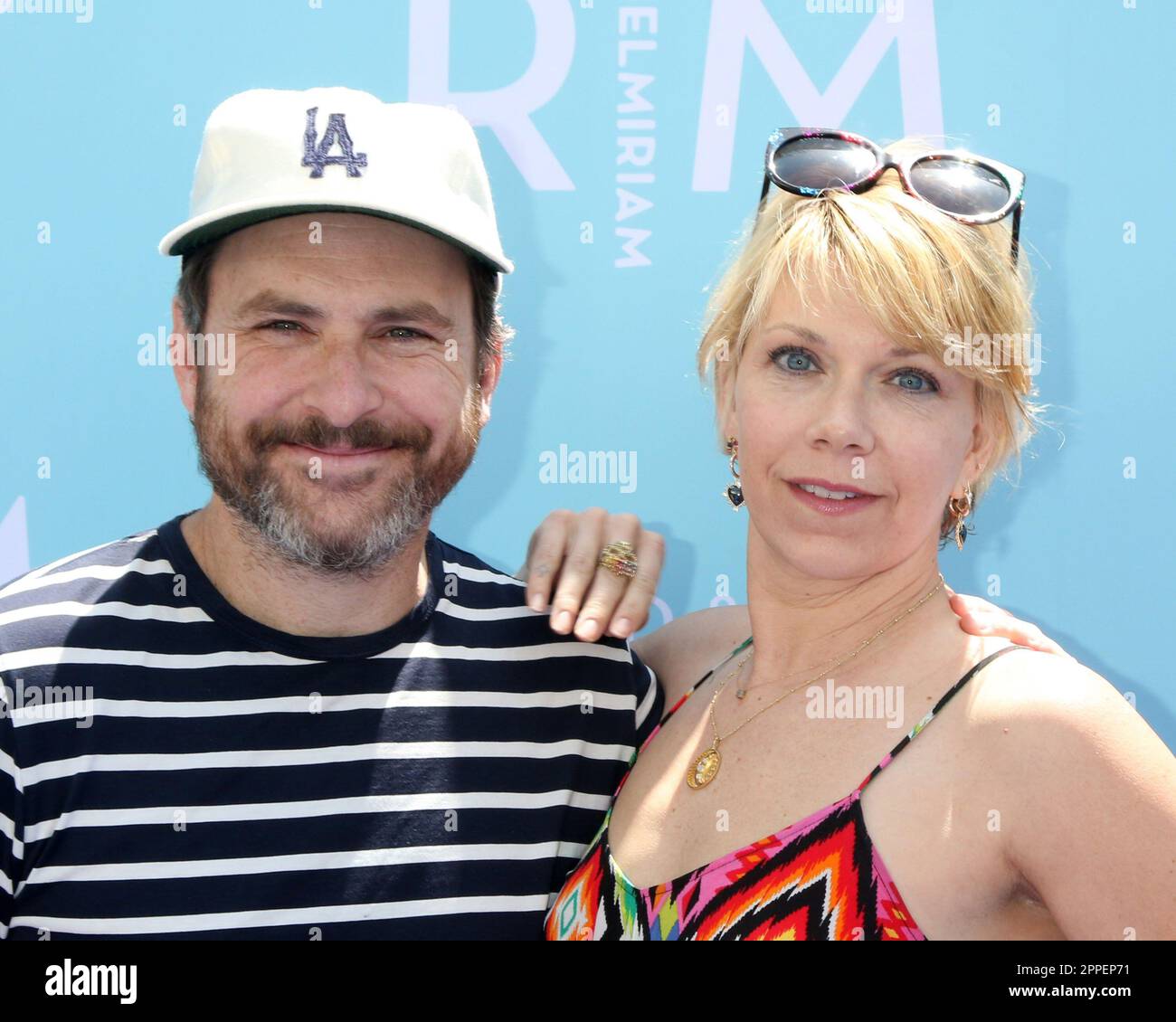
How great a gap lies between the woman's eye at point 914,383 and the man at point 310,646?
66 cm

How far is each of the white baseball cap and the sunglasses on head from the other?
51cm

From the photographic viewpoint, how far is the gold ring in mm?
2117

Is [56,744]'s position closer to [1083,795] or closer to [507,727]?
[507,727]

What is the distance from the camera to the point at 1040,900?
164 centimetres

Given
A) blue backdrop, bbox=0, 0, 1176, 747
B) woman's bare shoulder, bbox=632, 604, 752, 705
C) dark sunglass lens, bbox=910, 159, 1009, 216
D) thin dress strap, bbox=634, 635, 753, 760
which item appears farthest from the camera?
blue backdrop, bbox=0, 0, 1176, 747

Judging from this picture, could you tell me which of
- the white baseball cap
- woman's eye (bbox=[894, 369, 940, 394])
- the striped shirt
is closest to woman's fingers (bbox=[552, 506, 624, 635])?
the striped shirt

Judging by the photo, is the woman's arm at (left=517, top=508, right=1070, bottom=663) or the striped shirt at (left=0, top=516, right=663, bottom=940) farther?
the woman's arm at (left=517, top=508, right=1070, bottom=663)

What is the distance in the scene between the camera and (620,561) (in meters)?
2.12

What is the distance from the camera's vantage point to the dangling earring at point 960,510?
2.03m

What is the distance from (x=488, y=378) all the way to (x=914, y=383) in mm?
727

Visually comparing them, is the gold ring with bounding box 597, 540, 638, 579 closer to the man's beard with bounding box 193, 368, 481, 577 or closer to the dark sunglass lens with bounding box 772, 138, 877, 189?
the man's beard with bounding box 193, 368, 481, 577
